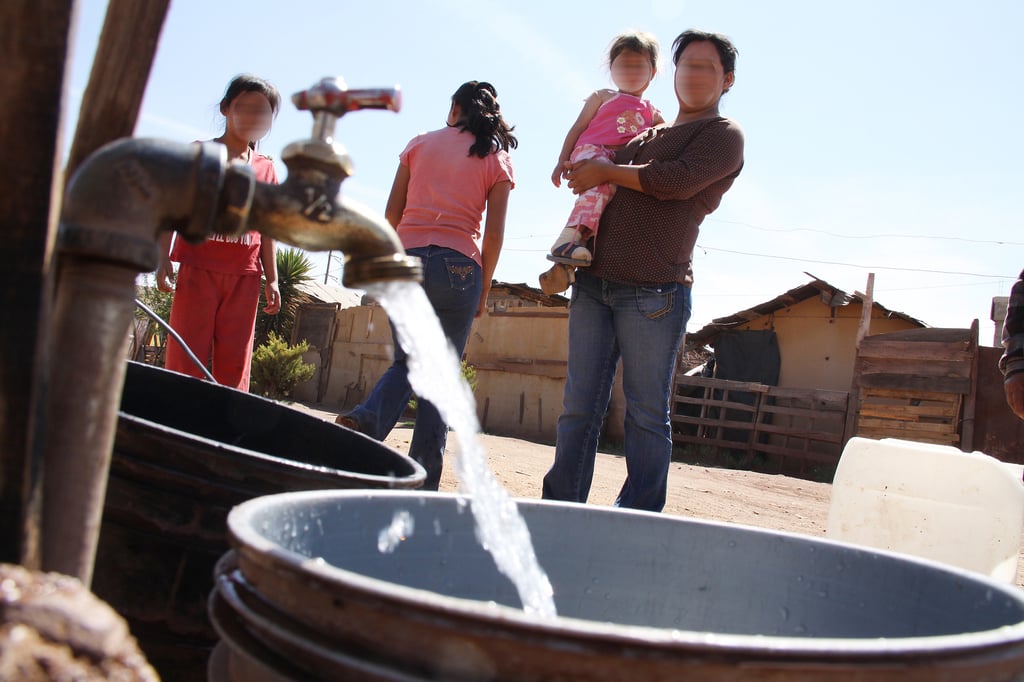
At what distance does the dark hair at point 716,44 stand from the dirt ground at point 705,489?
7.78 ft

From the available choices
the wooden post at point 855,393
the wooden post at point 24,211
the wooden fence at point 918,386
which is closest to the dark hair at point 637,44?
the wooden post at point 24,211

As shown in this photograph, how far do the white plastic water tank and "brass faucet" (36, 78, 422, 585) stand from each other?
2.58m

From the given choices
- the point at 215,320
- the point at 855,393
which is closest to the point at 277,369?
the point at 855,393

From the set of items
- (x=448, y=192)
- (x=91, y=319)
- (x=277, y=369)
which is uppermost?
Answer: (x=448, y=192)

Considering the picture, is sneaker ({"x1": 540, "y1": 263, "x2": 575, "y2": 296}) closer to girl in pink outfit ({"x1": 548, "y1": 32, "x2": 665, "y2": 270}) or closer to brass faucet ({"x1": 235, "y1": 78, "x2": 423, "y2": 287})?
girl in pink outfit ({"x1": 548, "y1": 32, "x2": 665, "y2": 270})

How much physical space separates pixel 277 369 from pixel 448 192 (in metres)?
12.0

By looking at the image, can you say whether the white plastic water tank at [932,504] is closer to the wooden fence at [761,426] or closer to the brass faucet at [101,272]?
the brass faucet at [101,272]

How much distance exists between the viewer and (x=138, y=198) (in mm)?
833

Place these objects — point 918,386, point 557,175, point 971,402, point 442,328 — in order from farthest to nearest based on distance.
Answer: point 918,386 → point 971,402 → point 557,175 → point 442,328

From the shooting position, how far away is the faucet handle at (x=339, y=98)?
98 cm

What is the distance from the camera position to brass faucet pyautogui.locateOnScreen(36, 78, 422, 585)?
2.53 feet

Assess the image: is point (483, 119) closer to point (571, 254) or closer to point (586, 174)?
point (586, 174)

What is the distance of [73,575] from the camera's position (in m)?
0.80

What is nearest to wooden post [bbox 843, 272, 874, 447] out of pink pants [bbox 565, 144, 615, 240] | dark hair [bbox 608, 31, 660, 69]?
dark hair [bbox 608, 31, 660, 69]
